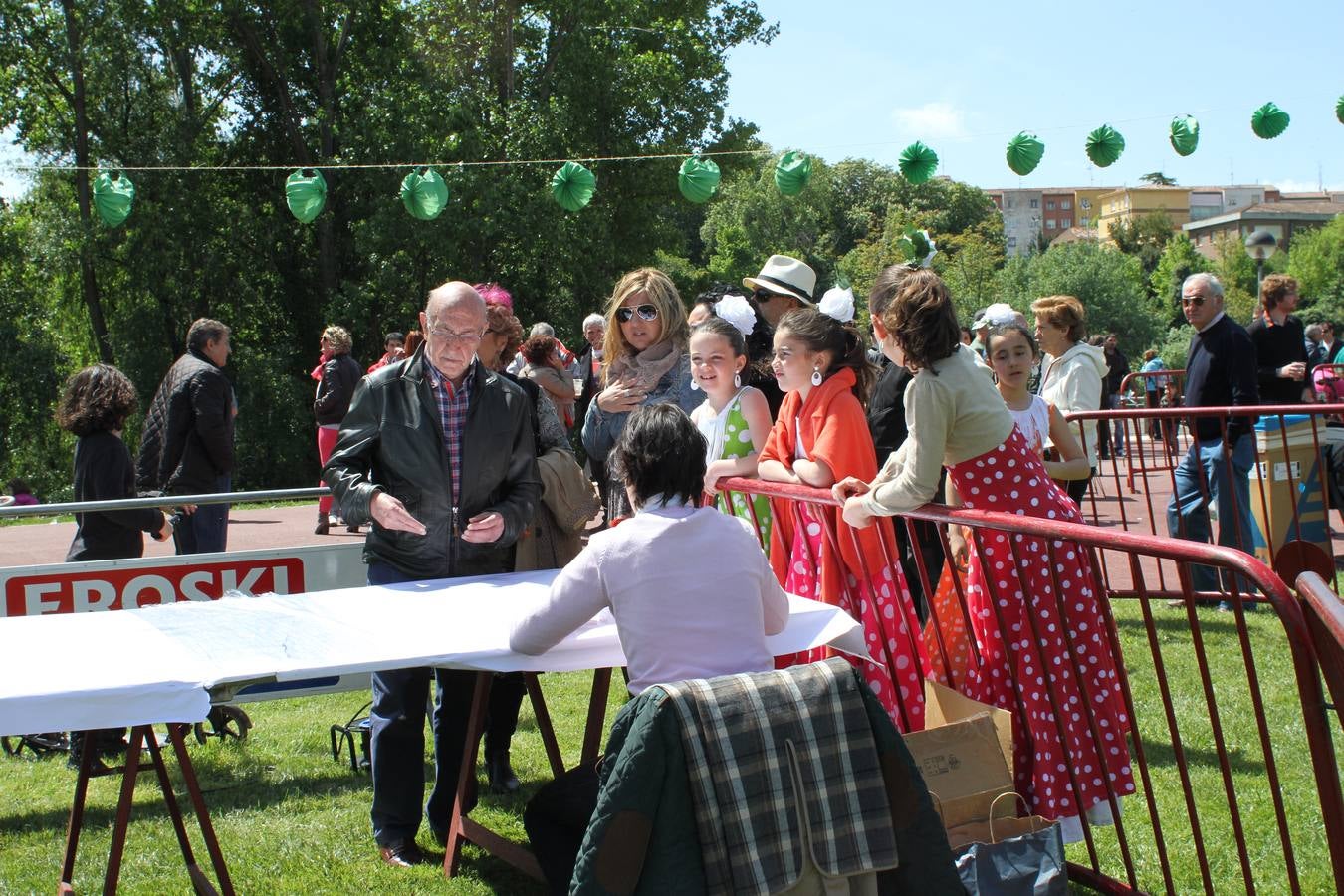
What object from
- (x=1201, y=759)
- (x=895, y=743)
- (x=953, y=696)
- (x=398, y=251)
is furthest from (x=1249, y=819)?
(x=398, y=251)

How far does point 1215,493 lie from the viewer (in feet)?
24.9

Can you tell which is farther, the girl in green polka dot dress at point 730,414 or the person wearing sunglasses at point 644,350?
the person wearing sunglasses at point 644,350

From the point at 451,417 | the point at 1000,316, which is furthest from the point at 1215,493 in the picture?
the point at 451,417

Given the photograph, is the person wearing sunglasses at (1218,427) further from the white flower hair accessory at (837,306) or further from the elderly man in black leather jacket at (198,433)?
the elderly man in black leather jacket at (198,433)

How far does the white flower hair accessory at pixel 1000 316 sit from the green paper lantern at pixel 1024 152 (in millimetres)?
4507

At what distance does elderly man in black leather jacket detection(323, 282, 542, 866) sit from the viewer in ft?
13.0

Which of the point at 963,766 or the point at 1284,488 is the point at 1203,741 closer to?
the point at 963,766

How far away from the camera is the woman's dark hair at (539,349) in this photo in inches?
312

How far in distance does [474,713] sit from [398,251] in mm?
23587

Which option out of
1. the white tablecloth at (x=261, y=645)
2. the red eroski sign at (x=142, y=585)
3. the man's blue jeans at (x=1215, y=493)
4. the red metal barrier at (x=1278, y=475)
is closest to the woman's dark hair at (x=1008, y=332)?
the red metal barrier at (x=1278, y=475)

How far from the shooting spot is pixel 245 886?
397 cm

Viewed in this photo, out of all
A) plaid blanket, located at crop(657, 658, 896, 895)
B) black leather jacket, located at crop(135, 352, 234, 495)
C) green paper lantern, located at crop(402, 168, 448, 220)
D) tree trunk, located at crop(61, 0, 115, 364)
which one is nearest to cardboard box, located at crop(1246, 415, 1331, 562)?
plaid blanket, located at crop(657, 658, 896, 895)

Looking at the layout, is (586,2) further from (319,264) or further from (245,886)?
(245,886)

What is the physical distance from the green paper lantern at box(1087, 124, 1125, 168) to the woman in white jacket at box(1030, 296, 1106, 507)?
3.24 meters
